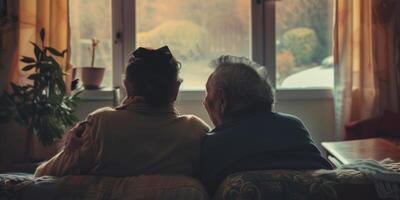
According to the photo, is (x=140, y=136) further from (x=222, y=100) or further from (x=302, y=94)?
(x=302, y=94)

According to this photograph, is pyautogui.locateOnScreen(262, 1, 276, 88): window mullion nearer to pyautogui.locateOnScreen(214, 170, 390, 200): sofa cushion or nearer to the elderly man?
the elderly man

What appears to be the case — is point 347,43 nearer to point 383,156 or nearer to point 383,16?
point 383,16

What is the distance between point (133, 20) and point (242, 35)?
76 cm

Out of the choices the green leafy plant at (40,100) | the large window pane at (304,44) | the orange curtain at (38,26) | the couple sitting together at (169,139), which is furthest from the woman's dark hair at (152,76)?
the large window pane at (304,44)

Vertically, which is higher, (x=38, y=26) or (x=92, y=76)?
(x=38, y=26)

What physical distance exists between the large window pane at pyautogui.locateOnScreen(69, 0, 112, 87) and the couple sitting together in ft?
5.83

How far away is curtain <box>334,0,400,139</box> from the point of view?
10.3 ft

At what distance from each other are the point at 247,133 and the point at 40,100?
1.71m

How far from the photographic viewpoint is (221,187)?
4.16ft

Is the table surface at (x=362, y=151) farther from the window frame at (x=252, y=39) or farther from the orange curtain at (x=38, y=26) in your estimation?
the orange curtain at (x=38, y=26)

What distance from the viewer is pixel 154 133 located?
149 centimetres

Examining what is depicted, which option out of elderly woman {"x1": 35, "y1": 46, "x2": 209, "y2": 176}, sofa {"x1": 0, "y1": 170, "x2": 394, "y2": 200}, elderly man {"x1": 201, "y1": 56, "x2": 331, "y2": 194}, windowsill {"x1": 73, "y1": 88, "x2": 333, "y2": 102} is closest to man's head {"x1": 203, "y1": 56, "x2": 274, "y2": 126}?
elderly man {"x1": 201, "y1": 56, "x2": 331, "y2": 194}

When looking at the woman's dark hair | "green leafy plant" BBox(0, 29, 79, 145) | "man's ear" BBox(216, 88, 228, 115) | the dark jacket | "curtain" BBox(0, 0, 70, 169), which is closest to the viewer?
the dark jacket

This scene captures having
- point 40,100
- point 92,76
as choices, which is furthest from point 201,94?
point 40,100
